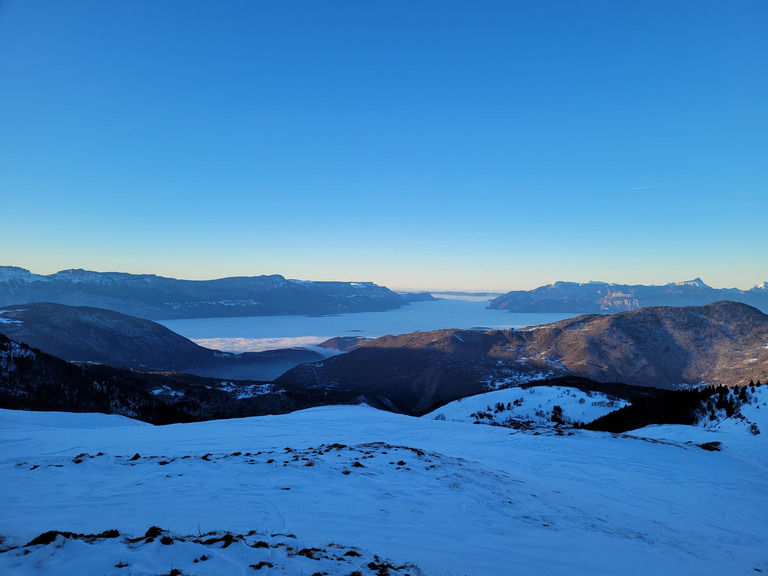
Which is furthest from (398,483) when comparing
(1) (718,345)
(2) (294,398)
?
(1) (718,345)

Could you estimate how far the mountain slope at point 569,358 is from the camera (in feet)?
350

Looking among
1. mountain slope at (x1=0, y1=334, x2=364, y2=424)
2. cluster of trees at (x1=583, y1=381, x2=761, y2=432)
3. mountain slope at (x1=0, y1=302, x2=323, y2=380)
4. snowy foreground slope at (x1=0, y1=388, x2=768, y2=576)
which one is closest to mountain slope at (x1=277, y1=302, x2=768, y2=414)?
mountain slope at (x1=0, y1=334, x2=364, y2=424)

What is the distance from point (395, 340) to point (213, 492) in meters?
178

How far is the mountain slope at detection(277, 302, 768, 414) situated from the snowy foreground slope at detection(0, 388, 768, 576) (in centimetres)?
7691

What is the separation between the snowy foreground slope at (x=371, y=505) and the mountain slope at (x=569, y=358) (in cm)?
7691

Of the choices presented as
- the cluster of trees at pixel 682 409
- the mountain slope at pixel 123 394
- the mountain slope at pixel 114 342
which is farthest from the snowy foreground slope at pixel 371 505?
the mountain slope at pixel 114 342

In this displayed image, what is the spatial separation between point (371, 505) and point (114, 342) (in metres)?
214

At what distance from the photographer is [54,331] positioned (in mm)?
161000

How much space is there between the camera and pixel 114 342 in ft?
577

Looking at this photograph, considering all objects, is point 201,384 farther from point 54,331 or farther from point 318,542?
point 54,331

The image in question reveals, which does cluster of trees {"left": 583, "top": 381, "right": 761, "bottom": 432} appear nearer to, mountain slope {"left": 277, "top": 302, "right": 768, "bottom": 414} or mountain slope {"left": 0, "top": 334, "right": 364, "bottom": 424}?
mountain slope {"left": 0, "top": 334, "right": 364, "bottom": 424}

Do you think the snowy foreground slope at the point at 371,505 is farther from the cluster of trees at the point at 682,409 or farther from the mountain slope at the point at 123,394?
the mountain slope at the point at 123,394

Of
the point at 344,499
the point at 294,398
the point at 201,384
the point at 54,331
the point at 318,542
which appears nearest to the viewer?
the point at 318,542

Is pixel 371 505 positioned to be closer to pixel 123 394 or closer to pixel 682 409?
pixel 682 409
